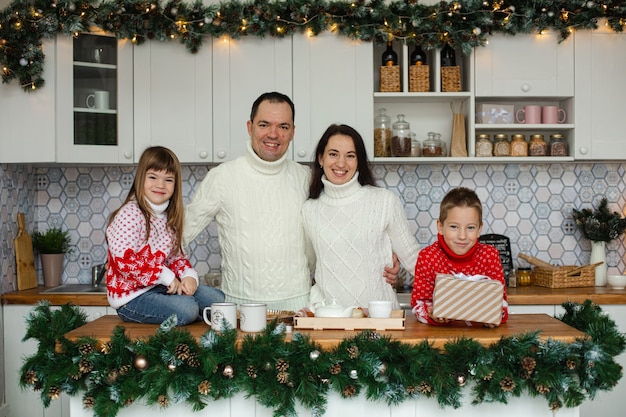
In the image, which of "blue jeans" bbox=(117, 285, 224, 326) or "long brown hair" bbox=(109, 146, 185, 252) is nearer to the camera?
"blue jeans" bbox=(117, 285, 224, 326)

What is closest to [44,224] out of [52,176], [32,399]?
[52,176]

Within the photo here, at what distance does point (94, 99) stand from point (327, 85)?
126 cm

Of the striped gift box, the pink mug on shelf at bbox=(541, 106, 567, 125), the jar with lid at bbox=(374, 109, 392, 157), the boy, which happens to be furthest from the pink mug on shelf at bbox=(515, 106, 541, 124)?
the striped gift box

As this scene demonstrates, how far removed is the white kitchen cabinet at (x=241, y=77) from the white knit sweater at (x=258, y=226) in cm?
80

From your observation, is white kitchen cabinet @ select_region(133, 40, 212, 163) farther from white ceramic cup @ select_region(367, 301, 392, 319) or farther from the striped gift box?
the striped gift box

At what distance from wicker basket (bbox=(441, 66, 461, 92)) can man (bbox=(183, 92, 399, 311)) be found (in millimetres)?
1233

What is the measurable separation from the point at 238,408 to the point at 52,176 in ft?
8.73

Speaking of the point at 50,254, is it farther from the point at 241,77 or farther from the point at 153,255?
the point at 153,255

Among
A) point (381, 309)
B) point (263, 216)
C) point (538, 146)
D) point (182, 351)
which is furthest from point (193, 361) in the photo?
point (538, 146)

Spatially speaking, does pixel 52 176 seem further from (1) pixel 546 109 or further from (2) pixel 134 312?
(1) pixel 546 109

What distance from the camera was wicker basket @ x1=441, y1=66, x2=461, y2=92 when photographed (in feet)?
12.5

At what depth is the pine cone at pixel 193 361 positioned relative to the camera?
196 cm

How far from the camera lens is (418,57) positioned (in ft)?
12.7

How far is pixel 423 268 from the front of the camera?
2371mm
